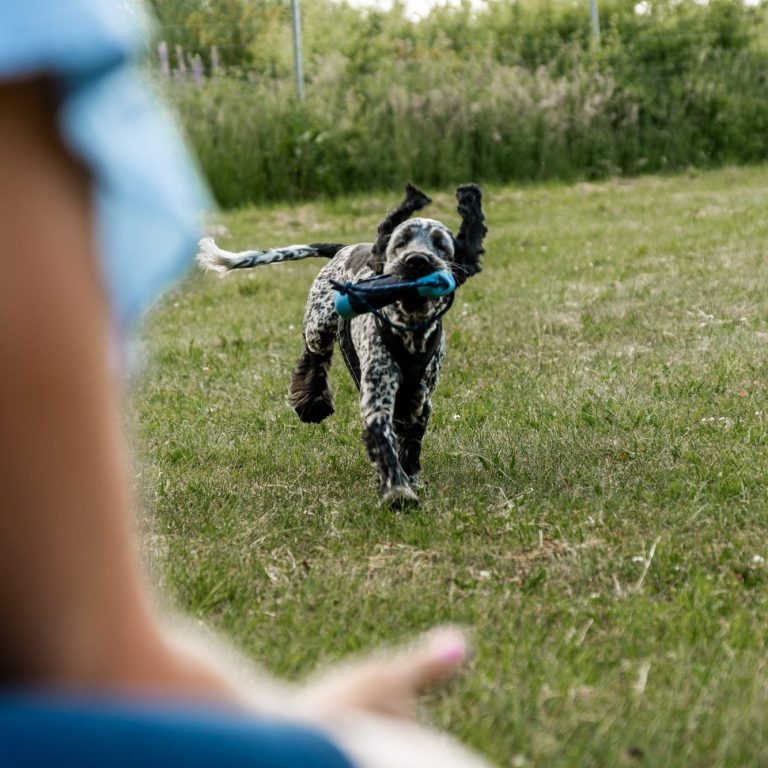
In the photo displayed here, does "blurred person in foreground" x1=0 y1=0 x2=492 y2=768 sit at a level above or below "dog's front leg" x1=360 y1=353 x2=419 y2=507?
above

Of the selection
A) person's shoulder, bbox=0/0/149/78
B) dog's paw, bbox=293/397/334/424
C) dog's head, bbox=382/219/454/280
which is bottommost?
dog's paw, bbox=293/397/334/424

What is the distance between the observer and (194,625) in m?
3.21

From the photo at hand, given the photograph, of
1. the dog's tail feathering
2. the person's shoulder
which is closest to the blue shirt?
the person's shoulder

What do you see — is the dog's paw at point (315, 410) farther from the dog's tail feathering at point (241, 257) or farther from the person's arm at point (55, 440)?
the person's arm at point (55, 440)

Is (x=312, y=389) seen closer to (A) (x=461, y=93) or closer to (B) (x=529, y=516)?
(B) (x=529, y=516)

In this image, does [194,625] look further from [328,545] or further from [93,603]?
[93,603]

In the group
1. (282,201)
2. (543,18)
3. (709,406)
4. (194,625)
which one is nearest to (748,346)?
(709,406)

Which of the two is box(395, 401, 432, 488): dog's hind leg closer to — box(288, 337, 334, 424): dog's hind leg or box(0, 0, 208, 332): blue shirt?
box(288, 337, 334, 424): dog's hind leg

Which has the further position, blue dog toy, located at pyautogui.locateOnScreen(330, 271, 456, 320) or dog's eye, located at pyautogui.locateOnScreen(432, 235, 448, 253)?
dog's eye, located at pyautogui.locateOnScreen(432, 235, 448, 253)

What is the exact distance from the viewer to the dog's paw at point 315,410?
5.75 meters

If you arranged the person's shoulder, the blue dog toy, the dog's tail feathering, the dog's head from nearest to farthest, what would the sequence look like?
the person's shoulder, the blue dog toy, the dog's head, the dog's tail feathering

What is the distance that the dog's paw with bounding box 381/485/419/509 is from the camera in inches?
172

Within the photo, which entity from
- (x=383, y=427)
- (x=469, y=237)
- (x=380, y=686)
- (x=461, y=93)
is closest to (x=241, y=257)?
(x=469, y=237)

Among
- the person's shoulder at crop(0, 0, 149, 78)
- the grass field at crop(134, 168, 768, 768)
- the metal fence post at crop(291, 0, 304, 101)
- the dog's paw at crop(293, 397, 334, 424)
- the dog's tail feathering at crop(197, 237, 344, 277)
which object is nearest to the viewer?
the person's shoulder at crop(0, 0, 149, 78)
